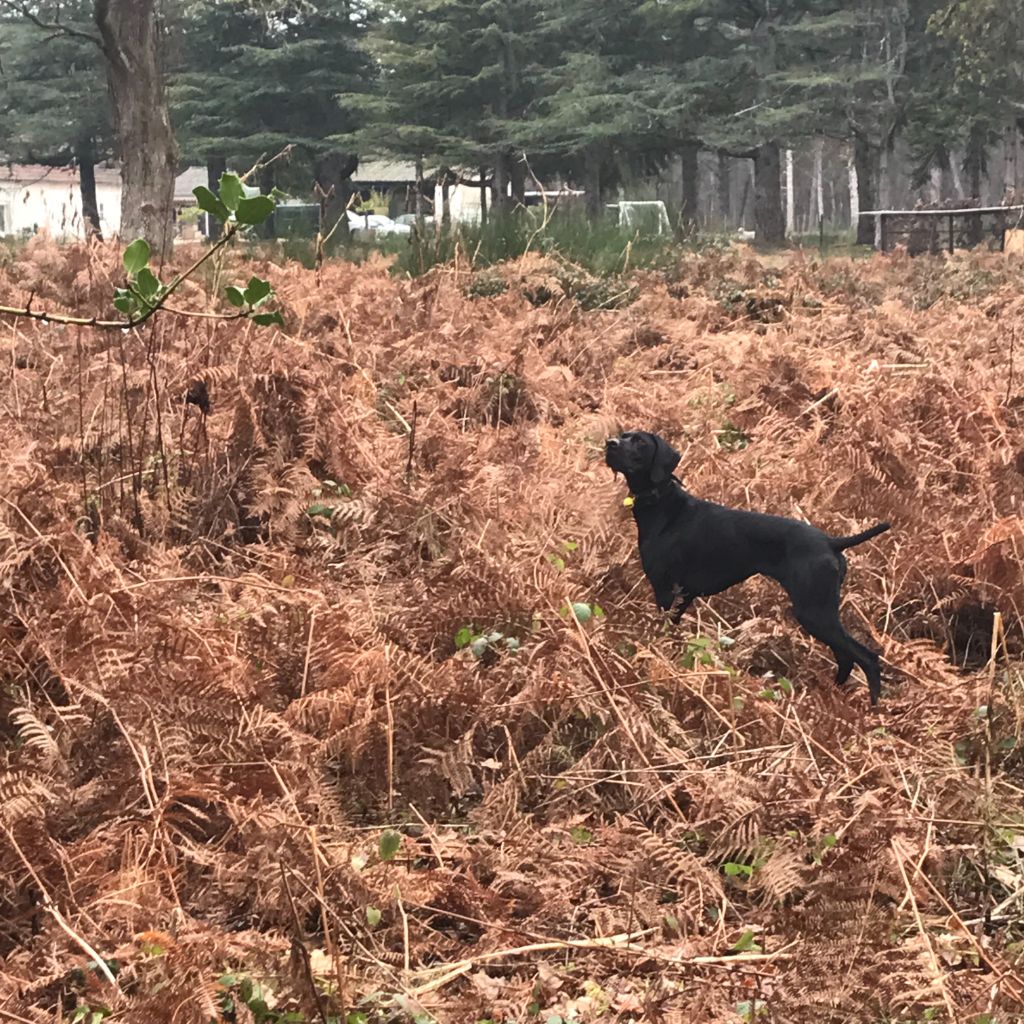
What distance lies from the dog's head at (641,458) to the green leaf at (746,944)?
158 cm

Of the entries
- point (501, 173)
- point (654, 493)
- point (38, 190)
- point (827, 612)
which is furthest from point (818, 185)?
point (827, 612)

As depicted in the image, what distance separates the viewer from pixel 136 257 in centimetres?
193

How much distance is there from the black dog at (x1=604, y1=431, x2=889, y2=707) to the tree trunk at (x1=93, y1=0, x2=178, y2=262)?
10793 mm

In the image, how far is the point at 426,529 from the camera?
434cm

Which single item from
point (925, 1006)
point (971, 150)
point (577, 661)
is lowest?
point (925, 1006)

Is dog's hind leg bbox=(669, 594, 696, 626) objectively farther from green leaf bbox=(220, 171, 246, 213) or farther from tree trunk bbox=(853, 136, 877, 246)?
tree trunk bbox=(853, 136, 877, 246)

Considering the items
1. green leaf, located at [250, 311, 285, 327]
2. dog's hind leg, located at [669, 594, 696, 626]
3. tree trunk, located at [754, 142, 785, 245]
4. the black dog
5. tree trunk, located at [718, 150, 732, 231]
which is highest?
tree trunk, located at [718, 150, 732, 231]

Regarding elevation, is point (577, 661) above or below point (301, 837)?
above

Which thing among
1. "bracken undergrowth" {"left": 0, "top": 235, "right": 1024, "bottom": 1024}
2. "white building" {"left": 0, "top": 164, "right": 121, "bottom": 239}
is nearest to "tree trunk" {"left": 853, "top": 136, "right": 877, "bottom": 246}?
"white building" {"left": 0, "top": 164, "right": 121, "bottom": 239}

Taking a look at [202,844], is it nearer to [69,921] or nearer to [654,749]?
[69,921]

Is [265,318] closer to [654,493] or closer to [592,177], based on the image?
[654,493]

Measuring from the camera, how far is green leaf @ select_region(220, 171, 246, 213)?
178 centimetres

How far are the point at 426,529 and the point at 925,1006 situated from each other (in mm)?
2492

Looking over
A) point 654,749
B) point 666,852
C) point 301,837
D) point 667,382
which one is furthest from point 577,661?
point 667,382
